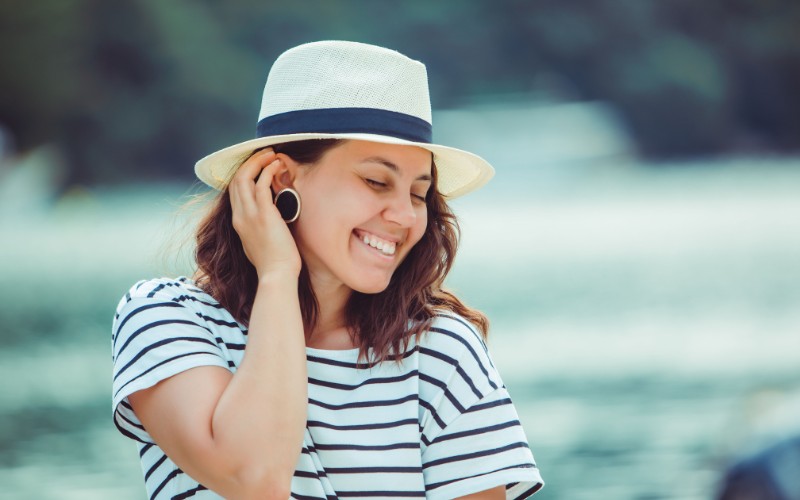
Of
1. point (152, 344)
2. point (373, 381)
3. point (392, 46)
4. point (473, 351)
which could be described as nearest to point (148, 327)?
point (152, 344)

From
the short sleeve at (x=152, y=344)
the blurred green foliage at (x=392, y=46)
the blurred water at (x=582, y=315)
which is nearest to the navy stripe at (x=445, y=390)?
the short sleeve at (x=152, y=344)

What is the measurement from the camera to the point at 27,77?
8.55 metres

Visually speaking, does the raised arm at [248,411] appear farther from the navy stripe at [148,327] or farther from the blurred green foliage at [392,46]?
the blurred green foliage at [392,46]

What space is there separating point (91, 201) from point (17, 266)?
0.93 metres

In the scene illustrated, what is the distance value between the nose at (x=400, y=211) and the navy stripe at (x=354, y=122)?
7 cm

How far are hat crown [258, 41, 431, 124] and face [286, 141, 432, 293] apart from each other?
5 cm

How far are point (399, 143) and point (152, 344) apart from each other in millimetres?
359

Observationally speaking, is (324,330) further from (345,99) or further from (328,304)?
(345,99)

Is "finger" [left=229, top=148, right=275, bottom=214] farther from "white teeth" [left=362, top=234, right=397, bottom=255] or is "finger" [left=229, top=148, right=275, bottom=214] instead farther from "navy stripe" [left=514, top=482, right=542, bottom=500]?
"navy stripe" [left=514, top=482, right=542, bottom=500]

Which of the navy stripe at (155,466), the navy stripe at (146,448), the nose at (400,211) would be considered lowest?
the navy stripe at (155,466)

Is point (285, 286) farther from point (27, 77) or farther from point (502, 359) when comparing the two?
point (27, 77)

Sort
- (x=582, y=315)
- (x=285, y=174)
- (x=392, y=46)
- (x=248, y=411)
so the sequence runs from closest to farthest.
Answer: (x=248, y=411), (x=285, y=174), (x=582, y=315), (x=392, y=46)

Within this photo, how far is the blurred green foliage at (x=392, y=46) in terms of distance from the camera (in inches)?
329

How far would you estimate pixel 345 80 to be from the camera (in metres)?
1.18
